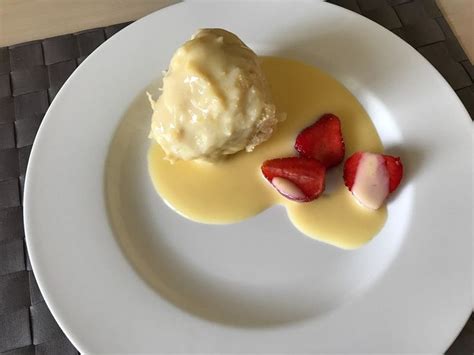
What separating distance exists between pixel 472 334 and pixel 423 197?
29cm

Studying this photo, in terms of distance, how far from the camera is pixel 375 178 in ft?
3.93

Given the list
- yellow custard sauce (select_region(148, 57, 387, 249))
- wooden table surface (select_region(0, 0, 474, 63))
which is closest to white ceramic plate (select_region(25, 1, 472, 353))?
yellow custard sauce (select_region(148, 57, 387, 249))

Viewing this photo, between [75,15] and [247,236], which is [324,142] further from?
[75,15]

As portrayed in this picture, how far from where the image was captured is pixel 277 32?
1419 mm

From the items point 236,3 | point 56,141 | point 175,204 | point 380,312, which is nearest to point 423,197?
point 380,312

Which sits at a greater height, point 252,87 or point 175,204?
point 252,87

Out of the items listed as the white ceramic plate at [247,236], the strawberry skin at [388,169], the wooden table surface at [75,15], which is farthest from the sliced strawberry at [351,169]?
the wooden table surface at [75,15]

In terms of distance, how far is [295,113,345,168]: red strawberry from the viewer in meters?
1.27

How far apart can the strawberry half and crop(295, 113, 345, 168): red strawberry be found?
64mm

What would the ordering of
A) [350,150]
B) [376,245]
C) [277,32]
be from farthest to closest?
[277,32] → [350,150] → [376,245]

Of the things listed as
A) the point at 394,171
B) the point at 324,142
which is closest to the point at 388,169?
the point at 394,171

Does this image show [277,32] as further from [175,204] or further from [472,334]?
[472,334]

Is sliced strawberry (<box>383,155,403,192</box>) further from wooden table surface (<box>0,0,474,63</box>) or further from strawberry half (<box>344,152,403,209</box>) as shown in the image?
wooden table surface (<box>0,0,474,63</box>)

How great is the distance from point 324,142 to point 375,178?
0.47ft
